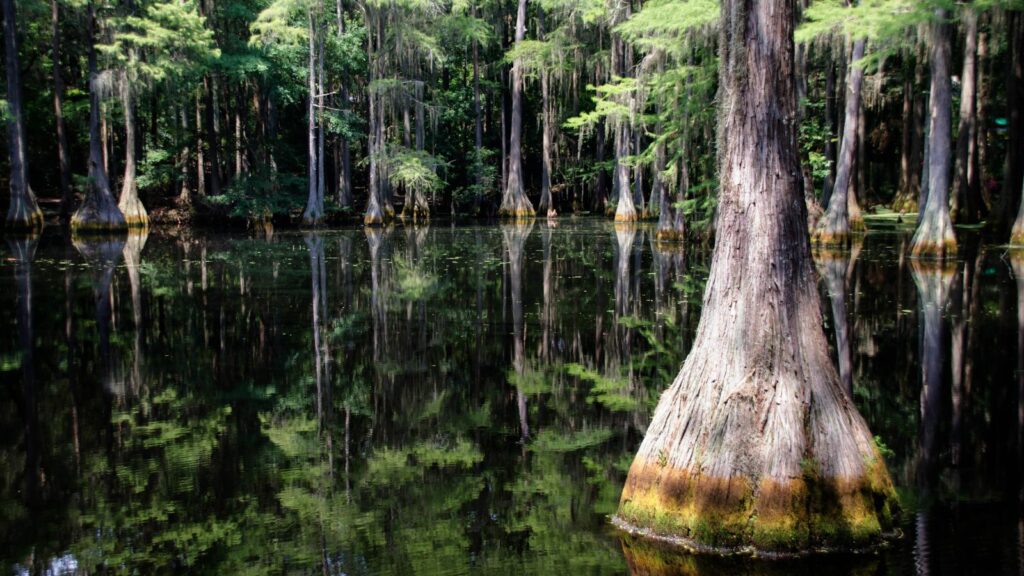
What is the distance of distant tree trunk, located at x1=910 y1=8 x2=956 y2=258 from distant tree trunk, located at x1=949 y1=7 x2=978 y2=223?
0.64 m

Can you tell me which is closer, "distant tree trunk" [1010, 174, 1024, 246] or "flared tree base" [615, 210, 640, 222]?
"distant tree trunk" [1010, 174, 1024, 246]

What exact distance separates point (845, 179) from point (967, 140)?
18.6 feet

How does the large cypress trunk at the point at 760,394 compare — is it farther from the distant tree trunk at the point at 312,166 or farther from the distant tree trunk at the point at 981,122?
the distant tree trunk at the point at 312,166

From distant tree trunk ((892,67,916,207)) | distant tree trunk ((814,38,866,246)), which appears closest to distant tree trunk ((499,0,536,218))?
distant tree trunk ((892,67,916,207))

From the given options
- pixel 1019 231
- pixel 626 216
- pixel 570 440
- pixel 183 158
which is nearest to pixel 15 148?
pixel 183 158

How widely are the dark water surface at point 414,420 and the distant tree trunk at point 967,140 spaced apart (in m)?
8.47

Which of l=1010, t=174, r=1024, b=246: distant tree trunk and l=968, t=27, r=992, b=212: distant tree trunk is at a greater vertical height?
l=968, t=27, r=992, b=212: distant tree trunk

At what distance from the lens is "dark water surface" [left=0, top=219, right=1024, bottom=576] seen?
4.59 m

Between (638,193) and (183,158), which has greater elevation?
(183,158)

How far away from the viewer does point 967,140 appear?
2244 centimetres

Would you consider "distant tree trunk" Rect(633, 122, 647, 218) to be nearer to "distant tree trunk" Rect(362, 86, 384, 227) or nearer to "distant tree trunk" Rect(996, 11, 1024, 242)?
"distant tree trunk" Rect(362, 86, 384, 227)

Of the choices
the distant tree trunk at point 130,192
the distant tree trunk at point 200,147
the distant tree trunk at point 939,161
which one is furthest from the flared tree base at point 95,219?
the distant tree trunk at point 939,161

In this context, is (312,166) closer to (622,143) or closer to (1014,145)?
(622,143)

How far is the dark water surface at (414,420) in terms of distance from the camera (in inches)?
181
